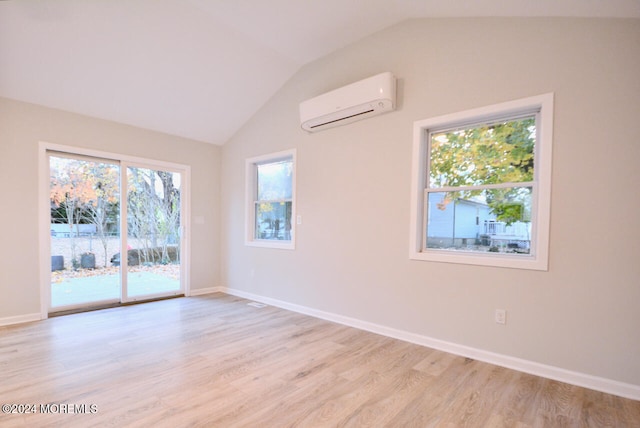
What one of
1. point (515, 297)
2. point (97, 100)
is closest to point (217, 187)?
point (97, 100)

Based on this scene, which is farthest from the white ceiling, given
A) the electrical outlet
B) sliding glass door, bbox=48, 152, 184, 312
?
the electrical outlet

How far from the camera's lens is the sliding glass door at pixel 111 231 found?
3666 mm

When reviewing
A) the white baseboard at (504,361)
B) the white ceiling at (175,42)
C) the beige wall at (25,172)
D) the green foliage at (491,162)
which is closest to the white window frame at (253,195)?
the white ceiling at (175,42)

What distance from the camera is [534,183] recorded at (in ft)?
7.79

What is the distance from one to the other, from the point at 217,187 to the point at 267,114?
159 centimetres

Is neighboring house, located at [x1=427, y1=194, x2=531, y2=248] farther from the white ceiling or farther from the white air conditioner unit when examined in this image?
the white ceiling

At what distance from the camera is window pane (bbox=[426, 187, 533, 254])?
8.11 feet

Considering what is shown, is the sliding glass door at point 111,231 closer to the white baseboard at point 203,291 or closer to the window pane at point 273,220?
the white baseboard at point 203,291

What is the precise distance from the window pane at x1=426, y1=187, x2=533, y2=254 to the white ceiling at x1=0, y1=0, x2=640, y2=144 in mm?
→ 1435

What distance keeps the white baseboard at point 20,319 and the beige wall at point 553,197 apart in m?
2.85

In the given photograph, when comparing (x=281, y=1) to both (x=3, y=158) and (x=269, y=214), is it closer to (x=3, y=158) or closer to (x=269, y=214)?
(x=269, y=214)

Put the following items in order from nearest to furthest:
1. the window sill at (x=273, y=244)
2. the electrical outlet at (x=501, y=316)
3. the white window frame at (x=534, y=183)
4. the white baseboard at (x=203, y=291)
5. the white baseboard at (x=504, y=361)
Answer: the white baseboard at (x=504, y=361)
the white window frame at (x=534, y=183)
the electrical outlet at (x=501, y=316)
the window sill at (x=273, y=244)
the white baseboard at (x=203, y=291)

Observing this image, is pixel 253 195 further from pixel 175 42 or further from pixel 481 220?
pixel 481 220

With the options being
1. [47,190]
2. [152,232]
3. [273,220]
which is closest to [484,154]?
[273,220]
